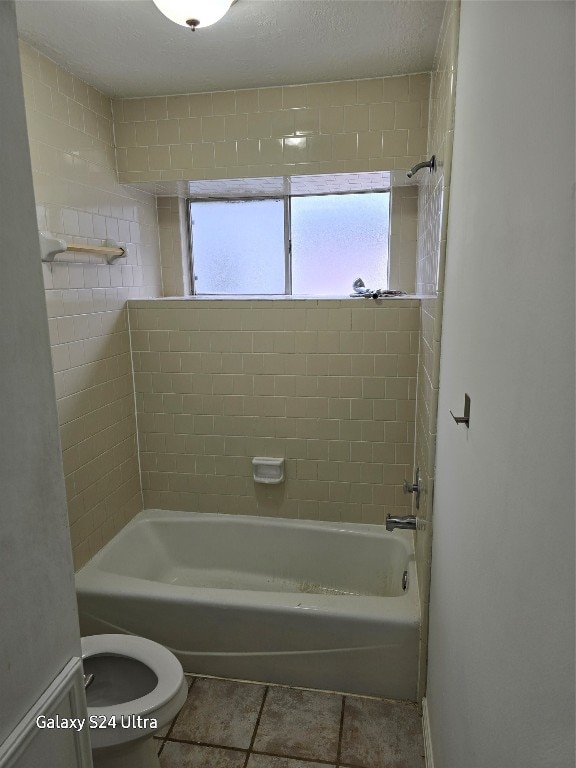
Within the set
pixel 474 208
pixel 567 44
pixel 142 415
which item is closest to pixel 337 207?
pixel 142 415

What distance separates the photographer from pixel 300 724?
1.93m

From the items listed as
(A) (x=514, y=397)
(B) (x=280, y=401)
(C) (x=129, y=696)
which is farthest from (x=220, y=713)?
(A) (x=514, y=397)

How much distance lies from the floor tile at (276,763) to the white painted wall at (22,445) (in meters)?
1.25

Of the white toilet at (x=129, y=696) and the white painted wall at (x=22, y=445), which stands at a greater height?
the white painted wall at (x=22, y=445)

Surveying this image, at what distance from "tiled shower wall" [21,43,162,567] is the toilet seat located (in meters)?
0.60

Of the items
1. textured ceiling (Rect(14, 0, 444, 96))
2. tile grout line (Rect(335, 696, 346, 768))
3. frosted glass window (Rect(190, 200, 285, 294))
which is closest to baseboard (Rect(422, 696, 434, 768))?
tile grout line (Rect(335, 696, 346, 768))

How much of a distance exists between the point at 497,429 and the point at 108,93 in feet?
8.38

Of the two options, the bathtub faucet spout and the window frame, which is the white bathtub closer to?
the bathtub faucet spout

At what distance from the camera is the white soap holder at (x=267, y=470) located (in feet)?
8.98

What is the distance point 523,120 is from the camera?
2.53ft

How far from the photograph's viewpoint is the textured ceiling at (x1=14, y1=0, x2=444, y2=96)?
1751 millimetres

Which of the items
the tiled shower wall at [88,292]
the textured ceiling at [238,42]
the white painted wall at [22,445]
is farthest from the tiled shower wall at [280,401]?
the white painted wall at [22,445]

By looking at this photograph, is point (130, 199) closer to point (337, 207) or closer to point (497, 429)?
point (337, 207)

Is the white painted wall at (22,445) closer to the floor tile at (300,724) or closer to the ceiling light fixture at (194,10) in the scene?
the ceiling light fixture at (194,10)
